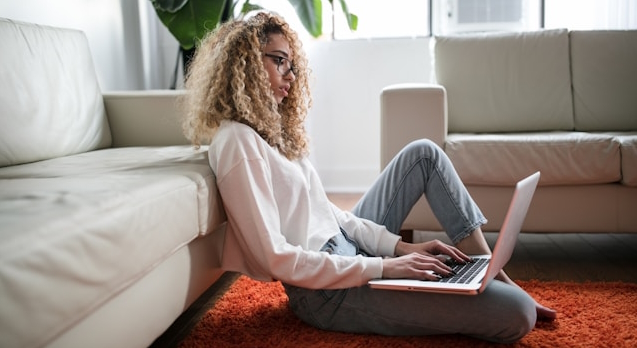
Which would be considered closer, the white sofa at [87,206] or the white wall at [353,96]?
the white sofa at [87,206]

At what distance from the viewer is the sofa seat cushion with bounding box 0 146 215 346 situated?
0.65m

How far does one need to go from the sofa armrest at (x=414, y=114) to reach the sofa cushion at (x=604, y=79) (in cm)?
79

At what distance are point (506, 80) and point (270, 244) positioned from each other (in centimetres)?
173

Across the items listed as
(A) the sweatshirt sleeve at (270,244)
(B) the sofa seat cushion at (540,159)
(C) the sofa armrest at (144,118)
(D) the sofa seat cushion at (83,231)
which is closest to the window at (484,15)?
(B) the sofa seat cushion at (540,159)

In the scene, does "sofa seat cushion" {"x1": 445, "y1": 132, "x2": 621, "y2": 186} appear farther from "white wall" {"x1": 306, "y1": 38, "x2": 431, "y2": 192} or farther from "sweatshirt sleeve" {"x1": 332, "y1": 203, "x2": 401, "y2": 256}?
"white wall" {"x1": 306, "y1": 38, "x2": 431, "y2": 192}

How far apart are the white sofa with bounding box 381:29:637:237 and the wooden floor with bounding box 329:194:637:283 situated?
0.40 feet

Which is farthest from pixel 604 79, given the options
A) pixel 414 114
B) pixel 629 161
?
pixel 414 114

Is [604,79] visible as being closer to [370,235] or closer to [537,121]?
[537,121]

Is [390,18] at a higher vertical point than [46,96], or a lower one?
higher

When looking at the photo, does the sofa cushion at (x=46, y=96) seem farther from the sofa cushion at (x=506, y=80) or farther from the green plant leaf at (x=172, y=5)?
the sofa cushion at (x=506, y=80)

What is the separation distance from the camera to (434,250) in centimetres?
140

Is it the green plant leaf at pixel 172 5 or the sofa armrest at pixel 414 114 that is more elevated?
the green plant leaf at pixel 172 5

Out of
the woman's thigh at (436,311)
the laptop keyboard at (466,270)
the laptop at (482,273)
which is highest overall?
the laptop at (482,273)

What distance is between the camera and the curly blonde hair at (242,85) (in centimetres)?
126
